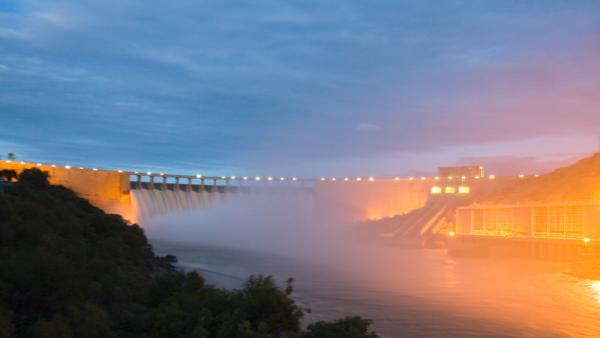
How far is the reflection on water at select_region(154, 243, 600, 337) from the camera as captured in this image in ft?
63.6

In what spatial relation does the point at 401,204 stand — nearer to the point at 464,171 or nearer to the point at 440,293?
the point at 464,171

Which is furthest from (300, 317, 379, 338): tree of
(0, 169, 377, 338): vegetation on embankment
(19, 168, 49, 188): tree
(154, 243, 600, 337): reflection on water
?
(19, 168, 49, 188): tree

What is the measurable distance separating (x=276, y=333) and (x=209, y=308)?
155 cm

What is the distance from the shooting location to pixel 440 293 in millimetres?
27750

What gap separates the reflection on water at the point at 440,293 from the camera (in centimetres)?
1938

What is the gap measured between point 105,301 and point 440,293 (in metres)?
18.1

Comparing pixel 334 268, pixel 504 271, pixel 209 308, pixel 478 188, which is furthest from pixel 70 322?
pixel 478 188

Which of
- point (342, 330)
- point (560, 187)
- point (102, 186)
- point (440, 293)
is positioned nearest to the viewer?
point (342, 330)

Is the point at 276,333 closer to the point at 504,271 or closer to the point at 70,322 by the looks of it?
the point at 70,322

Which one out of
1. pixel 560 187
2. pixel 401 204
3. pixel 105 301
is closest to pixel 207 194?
pixel 401 204

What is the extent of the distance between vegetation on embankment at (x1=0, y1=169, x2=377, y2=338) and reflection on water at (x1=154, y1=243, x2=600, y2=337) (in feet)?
18.3

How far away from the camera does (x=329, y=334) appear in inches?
438

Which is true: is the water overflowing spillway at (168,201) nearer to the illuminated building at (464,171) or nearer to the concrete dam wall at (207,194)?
the concrete dam wall at (207,194)

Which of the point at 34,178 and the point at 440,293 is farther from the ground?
the point at 34,178
